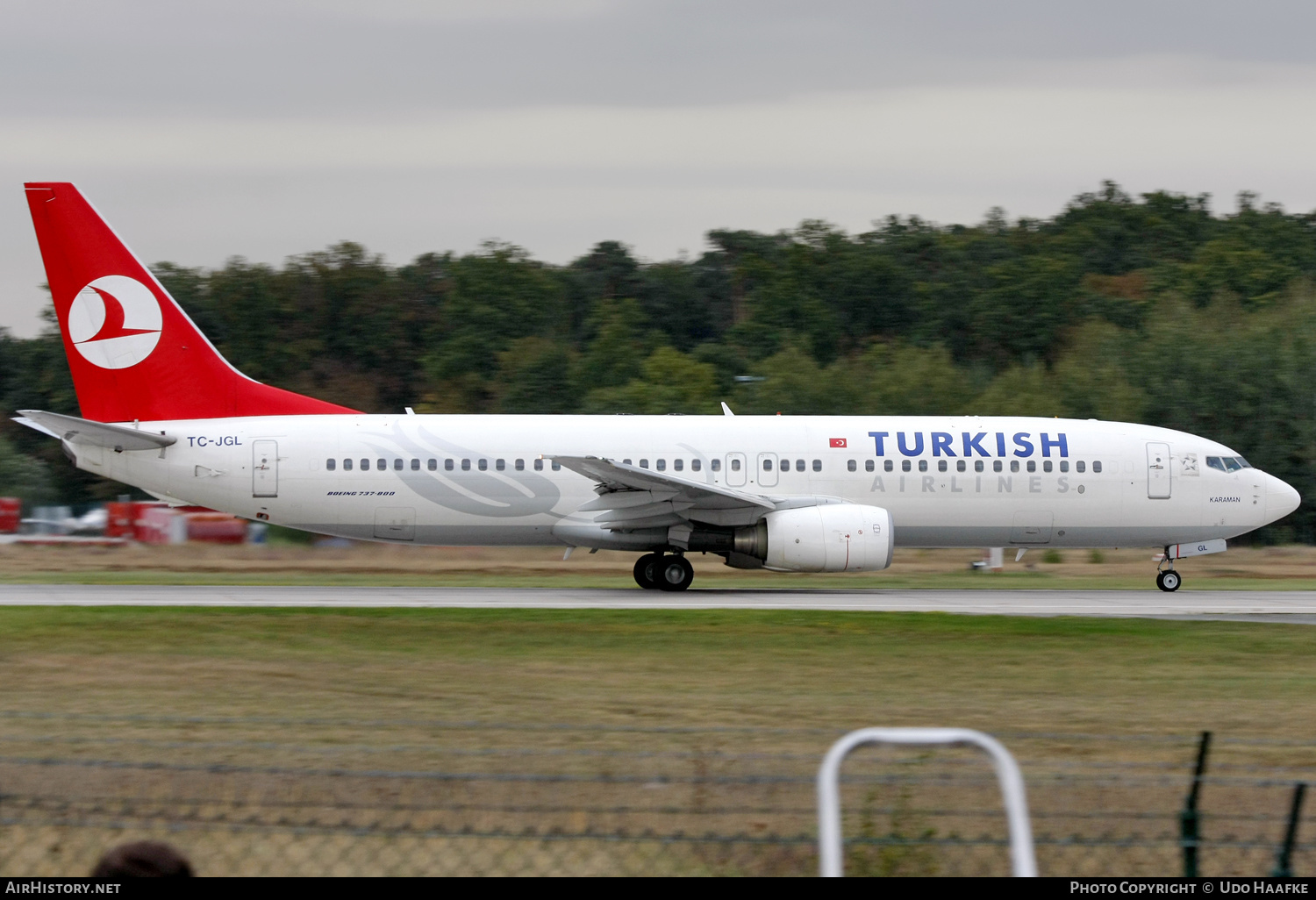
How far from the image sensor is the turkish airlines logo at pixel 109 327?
2420cm

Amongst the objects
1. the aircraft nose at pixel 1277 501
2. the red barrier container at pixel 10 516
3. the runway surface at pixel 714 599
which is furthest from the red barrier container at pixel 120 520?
the aircraft nose at pixel 1277 501

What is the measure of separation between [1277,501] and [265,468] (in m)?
18.7

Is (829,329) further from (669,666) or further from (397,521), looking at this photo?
(669,666)

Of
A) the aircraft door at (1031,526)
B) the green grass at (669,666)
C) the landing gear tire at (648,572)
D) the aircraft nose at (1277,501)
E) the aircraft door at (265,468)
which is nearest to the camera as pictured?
the green grass at (669,666)

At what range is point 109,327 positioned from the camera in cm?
2425

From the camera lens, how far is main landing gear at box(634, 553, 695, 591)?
24.6 metres

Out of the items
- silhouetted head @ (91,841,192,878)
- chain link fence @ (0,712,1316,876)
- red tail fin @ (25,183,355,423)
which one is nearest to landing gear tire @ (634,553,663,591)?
red tail fin @ (25,183,355,423)

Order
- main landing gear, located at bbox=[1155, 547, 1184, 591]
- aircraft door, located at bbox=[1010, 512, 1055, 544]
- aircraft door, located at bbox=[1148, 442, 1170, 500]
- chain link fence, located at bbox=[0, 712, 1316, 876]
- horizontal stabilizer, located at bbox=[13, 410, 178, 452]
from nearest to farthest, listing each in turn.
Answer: chain link fence, located at bbox=[0, 712, 1316, 876] → horizontal stabilizer, located at bbox=[13, 410, 178, 452] → aircraft door, located at bbox=[1010, 512, 1055, 544] → aircraft door, located at bbox=[1148, 442, 1170, 500] → main landing gear, located at bbox=[1155, 547, 1184, 591]

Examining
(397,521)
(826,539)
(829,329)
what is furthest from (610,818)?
(829,329)

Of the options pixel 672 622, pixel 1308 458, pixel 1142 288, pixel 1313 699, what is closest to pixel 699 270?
pixel 1142 288

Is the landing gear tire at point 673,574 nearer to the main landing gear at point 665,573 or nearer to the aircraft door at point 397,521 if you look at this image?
the main landing gear at point 665,573

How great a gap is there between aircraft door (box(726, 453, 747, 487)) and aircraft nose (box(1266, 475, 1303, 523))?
401 inches

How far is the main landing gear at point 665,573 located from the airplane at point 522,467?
0.12ft

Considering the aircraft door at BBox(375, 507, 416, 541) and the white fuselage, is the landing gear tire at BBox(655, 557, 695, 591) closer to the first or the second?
the white fuselage
